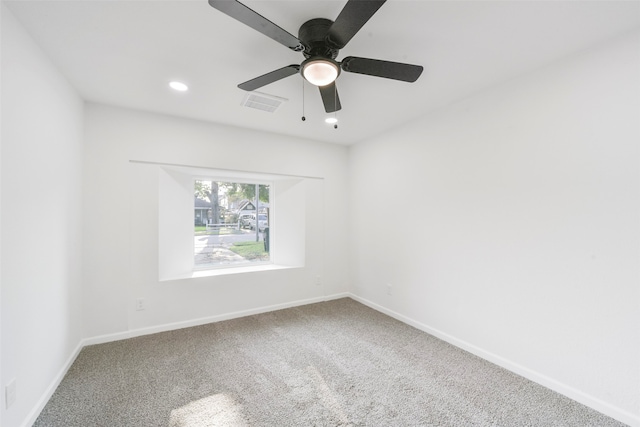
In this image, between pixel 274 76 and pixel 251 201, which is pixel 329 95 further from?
pixel 251 201

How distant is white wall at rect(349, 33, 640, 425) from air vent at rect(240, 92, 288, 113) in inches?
62.8

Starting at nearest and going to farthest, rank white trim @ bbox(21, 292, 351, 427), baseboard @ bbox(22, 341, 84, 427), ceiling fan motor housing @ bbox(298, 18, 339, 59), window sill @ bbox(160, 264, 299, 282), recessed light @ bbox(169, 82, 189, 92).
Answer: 1. ceiling fan motor housing @ bbox(298, 18, 339, 59)
2. baseboard @ bbox(22, 341, 84, 427)
3. white trim @ bbox(21, 292, 351, 427)
4. recessed light @ bbox(169, 82, 189, 92)
5. window sill @ bbox(160, 264, 299, 282)

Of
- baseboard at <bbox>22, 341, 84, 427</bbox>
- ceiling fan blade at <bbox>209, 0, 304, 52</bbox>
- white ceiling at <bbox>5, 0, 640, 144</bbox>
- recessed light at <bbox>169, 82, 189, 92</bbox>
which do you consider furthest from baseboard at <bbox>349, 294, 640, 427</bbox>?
recessed light at <bbox>169, 82, 189, 92</bbox>

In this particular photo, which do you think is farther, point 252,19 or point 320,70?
Answer: point 320,70

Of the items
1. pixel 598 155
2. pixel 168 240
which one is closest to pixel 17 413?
pixel 168 240

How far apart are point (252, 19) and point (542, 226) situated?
7.85 ft

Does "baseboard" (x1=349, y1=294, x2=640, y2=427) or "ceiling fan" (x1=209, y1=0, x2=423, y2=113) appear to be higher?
"ceiling fan" (x1=209, y1=0, x2=423, y2=113)

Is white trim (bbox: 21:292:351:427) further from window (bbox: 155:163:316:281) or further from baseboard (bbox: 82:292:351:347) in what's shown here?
window (bbox: 155:163:316:281)

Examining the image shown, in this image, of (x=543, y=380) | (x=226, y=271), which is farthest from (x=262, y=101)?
(x=543, y=380)

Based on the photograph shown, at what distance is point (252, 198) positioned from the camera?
13.6ft

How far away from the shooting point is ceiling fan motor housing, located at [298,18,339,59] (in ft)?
5.05

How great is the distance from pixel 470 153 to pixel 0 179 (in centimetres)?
332

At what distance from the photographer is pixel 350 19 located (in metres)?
1.26

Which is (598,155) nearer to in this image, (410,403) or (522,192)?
(522,192)
